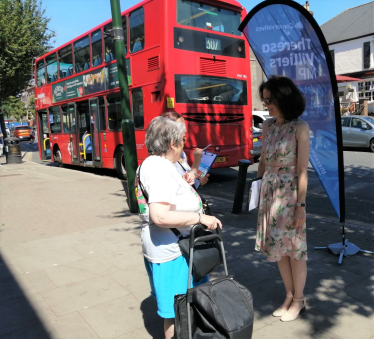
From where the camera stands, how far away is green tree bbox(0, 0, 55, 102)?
2316 centimetres

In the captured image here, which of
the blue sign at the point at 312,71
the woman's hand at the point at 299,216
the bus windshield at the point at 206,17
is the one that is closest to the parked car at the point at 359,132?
the bus windshield at the point at 206,17

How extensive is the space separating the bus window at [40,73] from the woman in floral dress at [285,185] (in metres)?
14.7

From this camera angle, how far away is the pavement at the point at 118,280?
3.14m

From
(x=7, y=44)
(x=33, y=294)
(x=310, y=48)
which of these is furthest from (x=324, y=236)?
(x=7, y=44)

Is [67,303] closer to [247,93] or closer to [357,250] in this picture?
[357,250]

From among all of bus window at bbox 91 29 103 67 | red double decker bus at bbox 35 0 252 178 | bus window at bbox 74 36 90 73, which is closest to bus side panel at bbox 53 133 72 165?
red double decker bus at bbox 35 0 252 178

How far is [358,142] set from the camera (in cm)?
1567

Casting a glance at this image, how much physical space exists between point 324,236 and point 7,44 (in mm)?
23666

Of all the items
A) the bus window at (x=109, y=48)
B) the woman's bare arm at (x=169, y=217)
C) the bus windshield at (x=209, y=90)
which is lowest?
the woman's bare arm at (x=169, y=217)

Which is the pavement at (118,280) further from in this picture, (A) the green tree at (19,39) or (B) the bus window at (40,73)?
(A) the green tree at (19,39)

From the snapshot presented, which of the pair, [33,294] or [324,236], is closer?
[33,294]

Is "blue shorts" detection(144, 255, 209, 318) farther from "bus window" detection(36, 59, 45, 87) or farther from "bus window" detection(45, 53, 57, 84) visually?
"bus window" detection(36, 59, 45, 87)

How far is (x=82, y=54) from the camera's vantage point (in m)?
12.5

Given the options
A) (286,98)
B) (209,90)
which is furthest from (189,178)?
(209,90)
